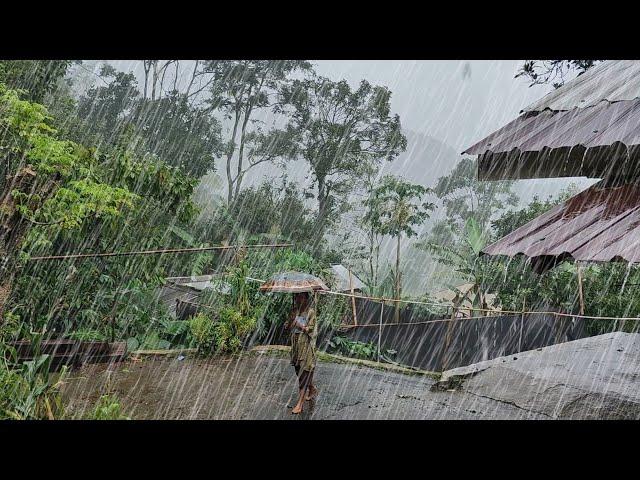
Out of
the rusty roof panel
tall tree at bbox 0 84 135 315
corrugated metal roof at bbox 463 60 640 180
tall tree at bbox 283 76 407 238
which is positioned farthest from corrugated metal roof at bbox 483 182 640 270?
Result: tall tree at bbox 283 76 407 238

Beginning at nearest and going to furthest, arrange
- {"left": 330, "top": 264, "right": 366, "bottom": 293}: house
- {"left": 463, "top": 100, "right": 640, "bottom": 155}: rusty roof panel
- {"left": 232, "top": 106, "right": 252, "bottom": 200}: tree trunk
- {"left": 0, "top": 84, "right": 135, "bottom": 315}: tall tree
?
{"left": 463, "top": 100, "right": 640, "bottom": 155}: rusty roof panel < {"left": 0, "top": 84, "right": 135, "bottom": 315}: tall tree < {"left": 330, "top": 264, "right": 366, "bottom": 293}: house < {"left": 232, "top": 106, "right": 252, "bottom": 200}: tree trunk

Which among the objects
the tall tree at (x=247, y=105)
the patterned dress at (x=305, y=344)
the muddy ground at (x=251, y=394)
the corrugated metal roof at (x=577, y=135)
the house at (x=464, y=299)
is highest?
the tall tree at (x=247, y=105)

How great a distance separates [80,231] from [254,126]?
12.0 metres

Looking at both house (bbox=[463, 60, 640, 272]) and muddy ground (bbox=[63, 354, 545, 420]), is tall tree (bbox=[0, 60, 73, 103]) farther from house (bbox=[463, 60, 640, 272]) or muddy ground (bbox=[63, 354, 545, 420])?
house (bbox=[463, 60, 640, 272])

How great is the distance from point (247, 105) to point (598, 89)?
16.0 meters

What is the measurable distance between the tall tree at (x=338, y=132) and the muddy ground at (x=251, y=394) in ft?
30.5

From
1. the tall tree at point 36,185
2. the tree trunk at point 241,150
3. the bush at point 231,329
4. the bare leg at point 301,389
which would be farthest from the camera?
the tree trunk at point 241,150

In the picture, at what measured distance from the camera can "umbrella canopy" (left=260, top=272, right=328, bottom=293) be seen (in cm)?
487

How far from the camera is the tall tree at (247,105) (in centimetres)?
1691

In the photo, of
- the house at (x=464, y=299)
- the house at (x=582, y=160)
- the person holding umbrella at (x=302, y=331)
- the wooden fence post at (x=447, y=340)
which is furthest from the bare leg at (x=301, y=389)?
the house at (x=582, y=160)

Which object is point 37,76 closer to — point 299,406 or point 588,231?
point 299,406

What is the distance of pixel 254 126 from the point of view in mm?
17438

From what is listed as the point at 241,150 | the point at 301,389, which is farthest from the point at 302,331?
the point at 241,150

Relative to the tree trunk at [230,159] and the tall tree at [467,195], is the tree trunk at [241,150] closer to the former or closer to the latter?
the tree trunk at [230,159]
